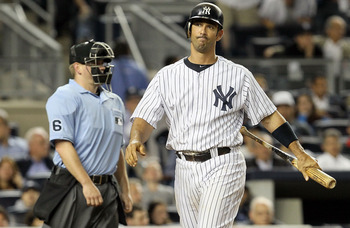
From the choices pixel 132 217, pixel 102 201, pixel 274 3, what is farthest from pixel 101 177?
pixel 274 3

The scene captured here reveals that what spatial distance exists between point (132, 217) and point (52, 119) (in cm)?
384

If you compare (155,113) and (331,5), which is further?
(331,5)

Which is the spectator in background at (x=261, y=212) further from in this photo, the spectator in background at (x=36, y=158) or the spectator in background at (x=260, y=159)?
the spectator in background at (x=36, y=158)

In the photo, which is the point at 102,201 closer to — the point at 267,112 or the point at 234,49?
the point at 267,112

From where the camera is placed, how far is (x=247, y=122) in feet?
38.8

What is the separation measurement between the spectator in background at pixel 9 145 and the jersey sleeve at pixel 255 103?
5657mm

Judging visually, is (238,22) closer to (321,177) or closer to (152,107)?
(152,107)

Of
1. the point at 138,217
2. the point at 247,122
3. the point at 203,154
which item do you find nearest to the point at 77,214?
the point at 203,154

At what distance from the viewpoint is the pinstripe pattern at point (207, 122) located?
630 centimetres

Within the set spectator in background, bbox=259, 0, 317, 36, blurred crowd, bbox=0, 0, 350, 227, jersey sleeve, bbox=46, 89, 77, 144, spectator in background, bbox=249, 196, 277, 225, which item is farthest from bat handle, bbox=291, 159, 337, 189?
spectator in background, bbox=259, 0, 317, 36

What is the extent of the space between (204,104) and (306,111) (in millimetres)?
7097

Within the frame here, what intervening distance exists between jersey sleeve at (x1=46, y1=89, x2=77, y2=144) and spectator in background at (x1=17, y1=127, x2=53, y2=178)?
15.9ft

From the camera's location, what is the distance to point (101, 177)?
6.54 m

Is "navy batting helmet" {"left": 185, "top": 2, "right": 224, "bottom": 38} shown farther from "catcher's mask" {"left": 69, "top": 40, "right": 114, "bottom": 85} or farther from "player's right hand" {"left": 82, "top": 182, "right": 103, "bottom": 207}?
"player's right hand" {"left": 82, "top": 182, "right": 103, "bottom": 207}
